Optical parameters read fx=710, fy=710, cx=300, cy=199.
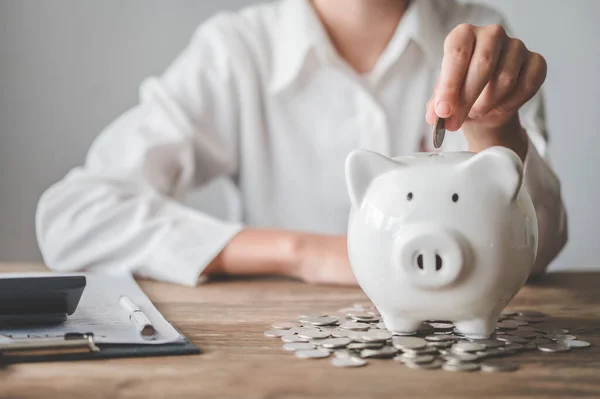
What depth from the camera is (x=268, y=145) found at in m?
1.43

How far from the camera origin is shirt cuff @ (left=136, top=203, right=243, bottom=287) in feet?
3.31

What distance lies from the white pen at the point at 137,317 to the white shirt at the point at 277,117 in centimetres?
42

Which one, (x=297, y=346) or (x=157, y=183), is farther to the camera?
(x=157, y=183)

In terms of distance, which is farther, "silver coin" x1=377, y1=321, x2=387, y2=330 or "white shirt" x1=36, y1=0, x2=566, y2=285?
"white shirt" x1=36, y1=0, x2=566, y2=285

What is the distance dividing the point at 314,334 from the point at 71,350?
21 cm

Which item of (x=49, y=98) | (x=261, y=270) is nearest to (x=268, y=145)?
(x=261, y=270)

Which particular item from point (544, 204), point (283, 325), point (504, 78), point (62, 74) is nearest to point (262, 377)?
point (283, 325)

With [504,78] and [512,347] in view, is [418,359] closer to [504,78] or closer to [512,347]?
[512,347]

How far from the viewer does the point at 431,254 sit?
573 mm

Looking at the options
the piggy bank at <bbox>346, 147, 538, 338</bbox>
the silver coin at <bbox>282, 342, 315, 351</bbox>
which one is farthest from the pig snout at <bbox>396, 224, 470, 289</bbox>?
the silver coin at <bbox>282, 342, 315, 351</bbox>

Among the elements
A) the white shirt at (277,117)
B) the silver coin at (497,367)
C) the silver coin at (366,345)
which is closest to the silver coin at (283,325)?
the silver coin at (366,345)

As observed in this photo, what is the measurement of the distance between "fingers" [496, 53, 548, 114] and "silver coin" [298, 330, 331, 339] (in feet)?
1.01

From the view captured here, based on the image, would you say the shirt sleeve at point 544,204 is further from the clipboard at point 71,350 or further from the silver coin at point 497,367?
the clipboard at point 71,350

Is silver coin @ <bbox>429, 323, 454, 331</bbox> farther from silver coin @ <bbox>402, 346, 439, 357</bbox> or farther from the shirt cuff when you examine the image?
the shirt cuff
